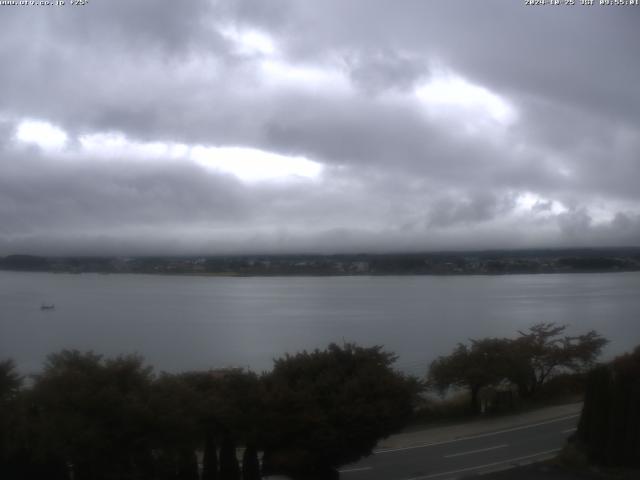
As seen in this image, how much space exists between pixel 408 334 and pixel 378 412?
32.9m

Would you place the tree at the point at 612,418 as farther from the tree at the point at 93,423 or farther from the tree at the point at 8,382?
the tree at the point at 8,382

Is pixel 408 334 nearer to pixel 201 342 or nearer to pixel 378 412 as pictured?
pixel 201 342

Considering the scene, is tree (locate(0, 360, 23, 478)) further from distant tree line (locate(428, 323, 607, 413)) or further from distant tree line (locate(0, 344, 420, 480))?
distant tree line (locate(428, 323, 607, 413))

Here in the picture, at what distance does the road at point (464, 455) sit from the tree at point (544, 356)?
7187mm

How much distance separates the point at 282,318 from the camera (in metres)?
54.6

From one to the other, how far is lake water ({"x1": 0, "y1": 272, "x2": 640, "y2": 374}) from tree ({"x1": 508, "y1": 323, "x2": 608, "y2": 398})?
18.4 ft

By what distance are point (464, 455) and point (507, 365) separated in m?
10.5

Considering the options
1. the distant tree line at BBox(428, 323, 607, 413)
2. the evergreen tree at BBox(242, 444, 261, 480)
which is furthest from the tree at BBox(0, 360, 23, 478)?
the distant tree line at BBox(428, 323, 607, 413)

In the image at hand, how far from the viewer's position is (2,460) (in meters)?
11.3

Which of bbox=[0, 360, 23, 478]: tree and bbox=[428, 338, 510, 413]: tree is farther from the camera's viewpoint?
bbox=[428, 338, 510, 413]: tree

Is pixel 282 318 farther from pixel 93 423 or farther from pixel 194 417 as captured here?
pixel 93 423

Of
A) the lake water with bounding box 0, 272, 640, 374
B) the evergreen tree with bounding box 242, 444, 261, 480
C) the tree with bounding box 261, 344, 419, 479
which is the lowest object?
the lake water with bounding box 0, 272, 640, 374

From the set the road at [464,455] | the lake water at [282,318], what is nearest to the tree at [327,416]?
the road at [464,455]

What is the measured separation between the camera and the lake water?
3806 centimetres
